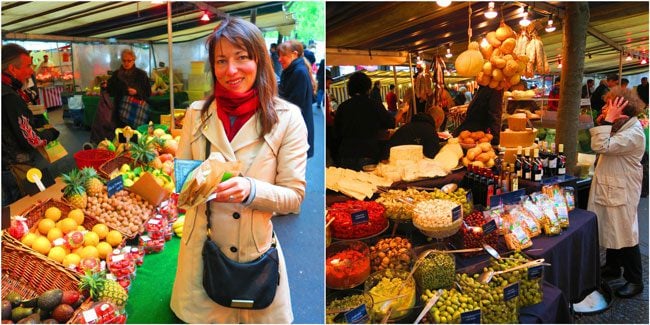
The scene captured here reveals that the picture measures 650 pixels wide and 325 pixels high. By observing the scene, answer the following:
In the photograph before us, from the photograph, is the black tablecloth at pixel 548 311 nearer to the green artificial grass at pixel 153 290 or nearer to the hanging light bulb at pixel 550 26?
the green artificial grass at pixel 153 290

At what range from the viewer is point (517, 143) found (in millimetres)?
3174

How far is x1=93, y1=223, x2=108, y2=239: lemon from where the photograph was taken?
243cm

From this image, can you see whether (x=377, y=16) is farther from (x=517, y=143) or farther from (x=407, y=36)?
(x=517, y=143)

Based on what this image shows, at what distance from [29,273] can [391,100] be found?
2.67 metres

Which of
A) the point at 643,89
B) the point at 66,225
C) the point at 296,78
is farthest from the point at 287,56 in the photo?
the point at 643,89

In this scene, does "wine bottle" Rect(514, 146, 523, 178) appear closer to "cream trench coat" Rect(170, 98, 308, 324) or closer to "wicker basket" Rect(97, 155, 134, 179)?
"cream trench coat" Rect(170, 98, 308, 324)

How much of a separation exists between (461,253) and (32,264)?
1.89 m

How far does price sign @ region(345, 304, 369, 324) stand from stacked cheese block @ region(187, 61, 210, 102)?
14.0 ft

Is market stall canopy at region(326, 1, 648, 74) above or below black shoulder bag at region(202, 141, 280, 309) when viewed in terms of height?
above

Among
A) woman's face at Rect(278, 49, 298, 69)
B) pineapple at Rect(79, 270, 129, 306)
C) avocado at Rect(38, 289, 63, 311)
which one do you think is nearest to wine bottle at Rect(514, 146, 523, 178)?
woman's face at Rect(278, 49, 298, 69)

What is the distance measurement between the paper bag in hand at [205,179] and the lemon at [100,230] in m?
1.38

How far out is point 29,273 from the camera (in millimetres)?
1916

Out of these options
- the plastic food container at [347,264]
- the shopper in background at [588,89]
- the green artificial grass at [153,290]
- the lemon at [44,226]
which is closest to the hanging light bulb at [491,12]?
the shopper in background at [588,89]

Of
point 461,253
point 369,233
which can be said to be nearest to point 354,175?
point 369,233
